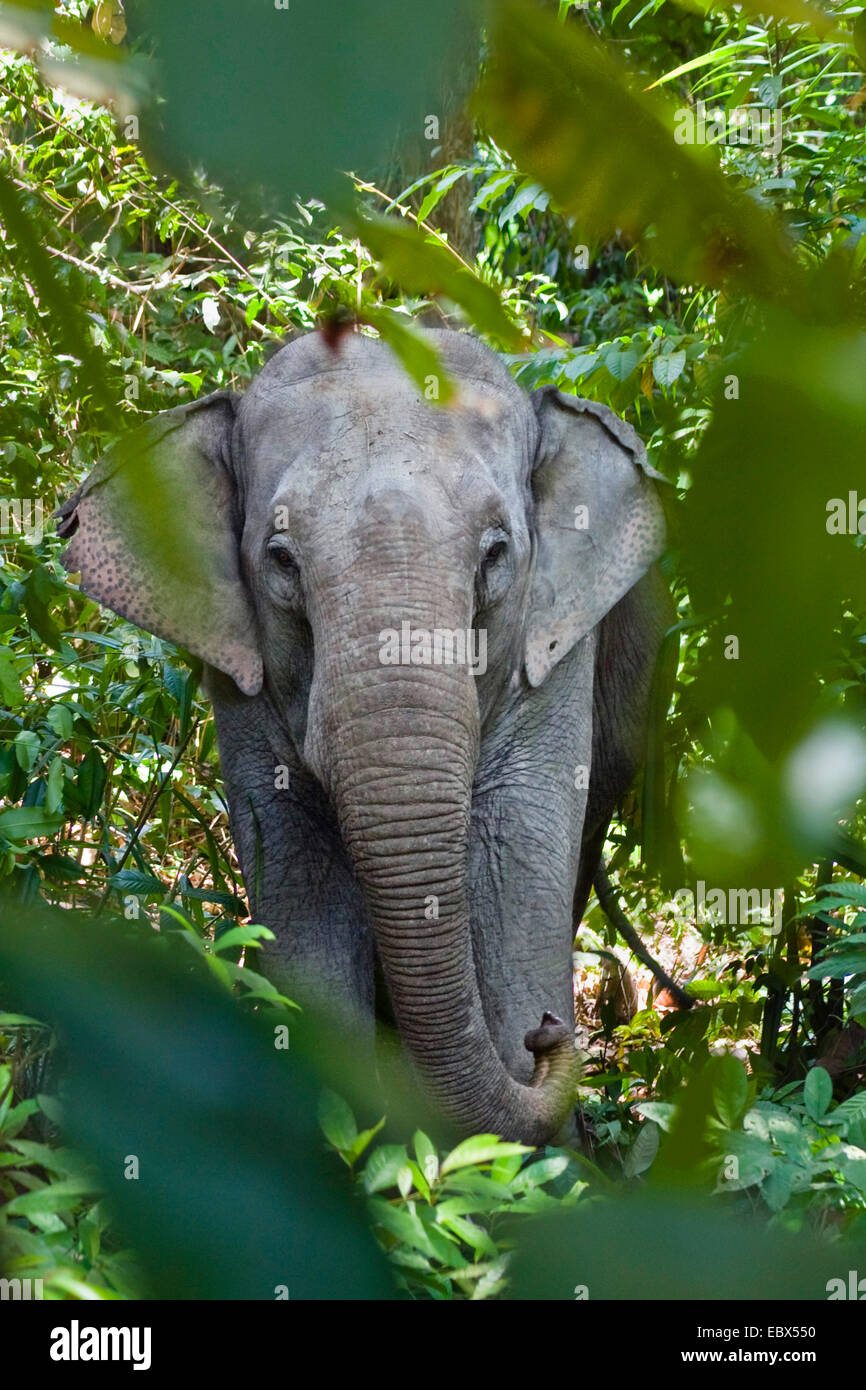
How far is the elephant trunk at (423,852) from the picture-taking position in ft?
8.41

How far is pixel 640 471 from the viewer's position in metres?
3.19

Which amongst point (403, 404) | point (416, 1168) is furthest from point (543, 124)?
point (403, 404)

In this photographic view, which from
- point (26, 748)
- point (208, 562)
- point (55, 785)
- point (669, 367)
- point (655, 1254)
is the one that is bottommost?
point (655, 1254)

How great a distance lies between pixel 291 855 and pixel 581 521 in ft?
2.99

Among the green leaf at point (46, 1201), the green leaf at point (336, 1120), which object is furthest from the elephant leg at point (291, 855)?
the green leaf at point (336, 1120)

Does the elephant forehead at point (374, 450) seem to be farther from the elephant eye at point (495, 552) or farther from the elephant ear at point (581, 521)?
the elephant ear at point (581, 521)

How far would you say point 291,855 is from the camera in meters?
3.12

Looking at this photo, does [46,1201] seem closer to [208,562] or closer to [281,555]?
[208,562]

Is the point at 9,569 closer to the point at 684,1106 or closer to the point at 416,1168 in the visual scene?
the point at 416,1168

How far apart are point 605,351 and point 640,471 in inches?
10.3

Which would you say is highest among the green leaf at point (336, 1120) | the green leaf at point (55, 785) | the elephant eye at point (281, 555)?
the elephant eye at point (281, 555)

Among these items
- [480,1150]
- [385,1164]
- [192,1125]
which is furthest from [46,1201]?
[192,1125]

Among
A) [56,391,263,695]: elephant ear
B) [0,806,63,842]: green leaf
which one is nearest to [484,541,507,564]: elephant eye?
[56,391,263,695]: elephant ear

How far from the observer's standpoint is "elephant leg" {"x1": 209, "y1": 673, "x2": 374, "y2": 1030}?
3041mm
